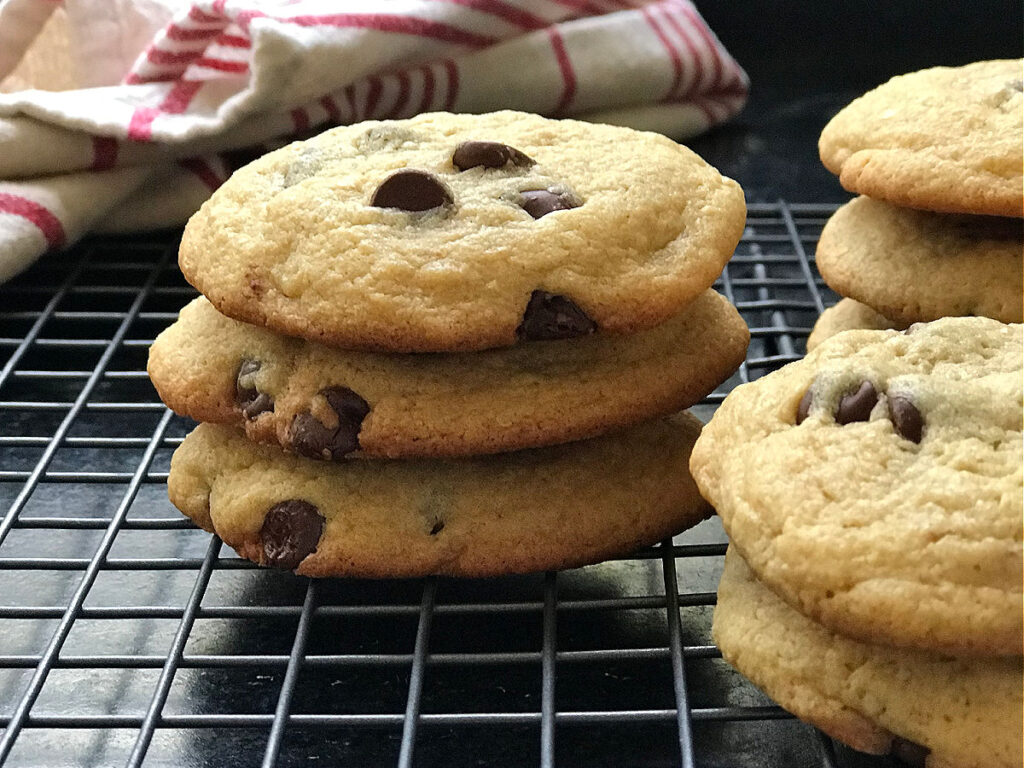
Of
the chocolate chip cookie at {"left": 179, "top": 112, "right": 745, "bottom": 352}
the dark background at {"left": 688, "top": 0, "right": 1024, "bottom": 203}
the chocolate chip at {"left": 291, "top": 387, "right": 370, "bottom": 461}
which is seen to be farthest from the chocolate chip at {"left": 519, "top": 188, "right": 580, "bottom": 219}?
the dark background at {"left": 688, "top": 0, "right": 1024, "bottom": 203}

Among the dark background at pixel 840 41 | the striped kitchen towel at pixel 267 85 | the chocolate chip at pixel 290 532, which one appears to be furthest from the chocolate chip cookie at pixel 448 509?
the dark background at pixel 840 41

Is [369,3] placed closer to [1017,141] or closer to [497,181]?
[497,181]

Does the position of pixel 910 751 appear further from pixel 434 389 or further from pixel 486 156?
pixel 486 156

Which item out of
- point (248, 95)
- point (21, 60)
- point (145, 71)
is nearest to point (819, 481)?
point (248, 95)

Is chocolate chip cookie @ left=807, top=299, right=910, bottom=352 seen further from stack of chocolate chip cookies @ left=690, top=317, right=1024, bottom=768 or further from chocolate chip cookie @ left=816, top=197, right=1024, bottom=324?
stack of chocolate chip cookies @ left=690, top=317, right=1024, bottom=768

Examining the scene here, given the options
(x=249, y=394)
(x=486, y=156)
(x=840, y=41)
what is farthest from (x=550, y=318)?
(x=840, y=41)

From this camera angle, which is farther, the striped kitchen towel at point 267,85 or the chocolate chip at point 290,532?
the striped kitchen towel at point 267,85

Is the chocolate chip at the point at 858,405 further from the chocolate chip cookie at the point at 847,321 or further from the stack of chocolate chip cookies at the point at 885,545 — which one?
the chocolate chip cookie at the point at 847,321
